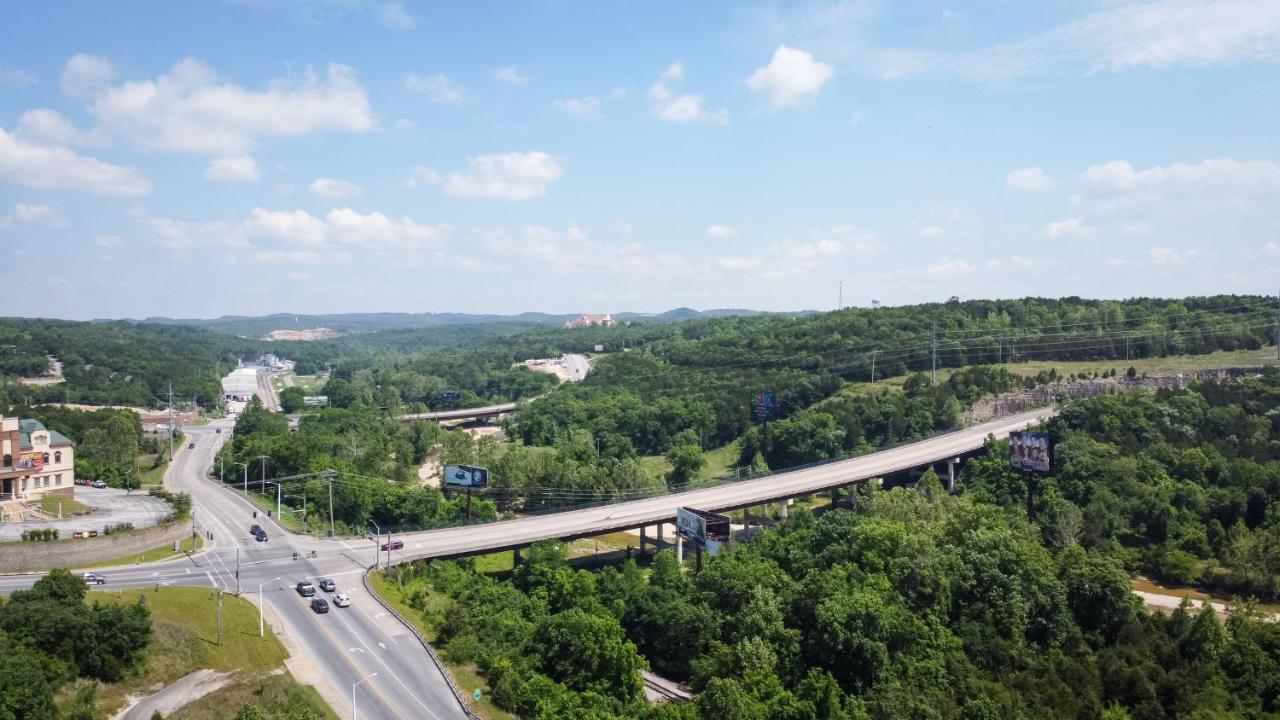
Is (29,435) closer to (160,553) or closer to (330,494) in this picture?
(160,553)

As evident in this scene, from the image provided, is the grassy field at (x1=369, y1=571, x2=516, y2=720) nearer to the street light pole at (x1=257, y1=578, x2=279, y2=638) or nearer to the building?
the street light pole at (x1=257, y1=578, x2=279, y2=638)

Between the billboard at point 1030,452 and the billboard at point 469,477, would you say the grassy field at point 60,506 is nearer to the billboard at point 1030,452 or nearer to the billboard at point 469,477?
the billboard at point 469,477

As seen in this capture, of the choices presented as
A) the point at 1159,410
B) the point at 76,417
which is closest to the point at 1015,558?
the point at 1159,410

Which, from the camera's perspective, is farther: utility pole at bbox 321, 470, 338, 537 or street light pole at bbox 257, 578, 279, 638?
utility pole at bbox 321, 470, 338, 537

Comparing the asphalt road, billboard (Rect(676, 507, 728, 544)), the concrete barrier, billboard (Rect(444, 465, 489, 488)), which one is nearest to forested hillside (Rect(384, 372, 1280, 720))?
billboard (Rect(676, 507, 728, 544))

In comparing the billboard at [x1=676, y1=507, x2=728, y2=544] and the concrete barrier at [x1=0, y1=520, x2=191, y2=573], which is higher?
the concrete barrier at [x1=0, y1=520, x2=191, y2=573]

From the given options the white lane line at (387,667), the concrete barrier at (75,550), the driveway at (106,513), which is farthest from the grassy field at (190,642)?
the driveway at (106,513)

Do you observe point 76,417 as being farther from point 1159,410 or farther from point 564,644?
point 1159,410
